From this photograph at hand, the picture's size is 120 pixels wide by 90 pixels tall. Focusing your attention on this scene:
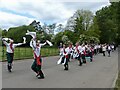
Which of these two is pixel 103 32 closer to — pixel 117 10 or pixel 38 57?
pixel 117 10

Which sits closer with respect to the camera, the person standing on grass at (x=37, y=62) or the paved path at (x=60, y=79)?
the paved path at (x=60, y=79)

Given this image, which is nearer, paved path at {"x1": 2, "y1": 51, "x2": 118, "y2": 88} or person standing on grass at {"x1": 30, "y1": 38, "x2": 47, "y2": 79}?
paved path at {"x1": 2, "y1": 51, "x2": 118, "y2": 88}

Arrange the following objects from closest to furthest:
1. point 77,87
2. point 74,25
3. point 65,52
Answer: point 77,87 → point 65,52 → point 74,25

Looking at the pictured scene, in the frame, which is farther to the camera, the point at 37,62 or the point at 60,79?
the point at 37,62

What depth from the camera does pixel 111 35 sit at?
100000 mm

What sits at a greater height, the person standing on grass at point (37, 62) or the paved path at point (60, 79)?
the person standing on grass at point (37, 62)

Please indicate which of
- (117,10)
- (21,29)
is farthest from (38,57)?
(21,29)

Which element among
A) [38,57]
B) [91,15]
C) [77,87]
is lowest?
[77,87]

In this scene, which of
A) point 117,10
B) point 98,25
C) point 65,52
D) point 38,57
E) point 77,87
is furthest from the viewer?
point 98,25

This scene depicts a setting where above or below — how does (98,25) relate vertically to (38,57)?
above

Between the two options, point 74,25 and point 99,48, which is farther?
point 74,25

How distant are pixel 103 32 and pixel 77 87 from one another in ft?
304

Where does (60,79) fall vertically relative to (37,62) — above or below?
below

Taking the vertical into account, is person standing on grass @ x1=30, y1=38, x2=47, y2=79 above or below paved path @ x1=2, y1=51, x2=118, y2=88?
above
